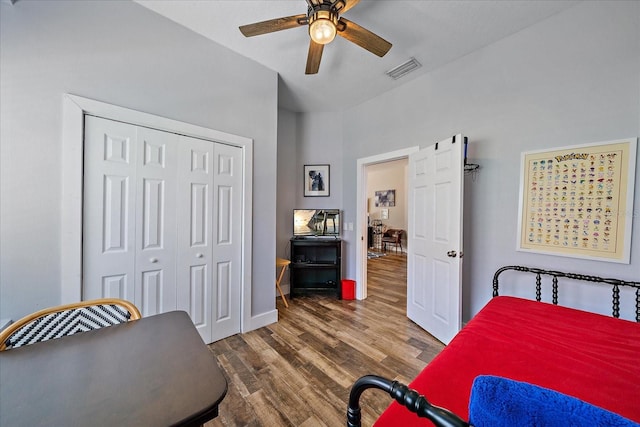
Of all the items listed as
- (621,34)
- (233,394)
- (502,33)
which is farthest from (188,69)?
(621,34)

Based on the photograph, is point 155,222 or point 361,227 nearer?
point 155,222

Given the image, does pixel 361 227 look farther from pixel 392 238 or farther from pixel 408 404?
pixel 392 238

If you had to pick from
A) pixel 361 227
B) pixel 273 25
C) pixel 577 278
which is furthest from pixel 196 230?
pixel 577 278

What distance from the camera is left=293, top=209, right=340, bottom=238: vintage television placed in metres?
3.76

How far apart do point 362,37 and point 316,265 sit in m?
2.77

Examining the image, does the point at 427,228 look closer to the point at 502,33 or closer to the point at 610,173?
the point at 610,173

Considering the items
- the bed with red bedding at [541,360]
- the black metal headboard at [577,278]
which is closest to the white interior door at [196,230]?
the bed with red bedding at [541,360]

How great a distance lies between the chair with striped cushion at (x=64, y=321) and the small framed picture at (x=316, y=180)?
9.58 ft

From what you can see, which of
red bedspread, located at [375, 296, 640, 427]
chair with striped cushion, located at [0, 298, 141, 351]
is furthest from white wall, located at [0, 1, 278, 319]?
red bedspread, located at [375, 296, 640, 427]

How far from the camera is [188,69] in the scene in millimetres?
2145

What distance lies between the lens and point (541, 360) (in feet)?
3.49

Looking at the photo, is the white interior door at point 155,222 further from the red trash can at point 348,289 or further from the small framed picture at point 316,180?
the red trash can at point 348,289

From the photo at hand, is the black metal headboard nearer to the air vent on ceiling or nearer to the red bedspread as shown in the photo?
the red bedspread

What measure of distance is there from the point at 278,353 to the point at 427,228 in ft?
6.49
